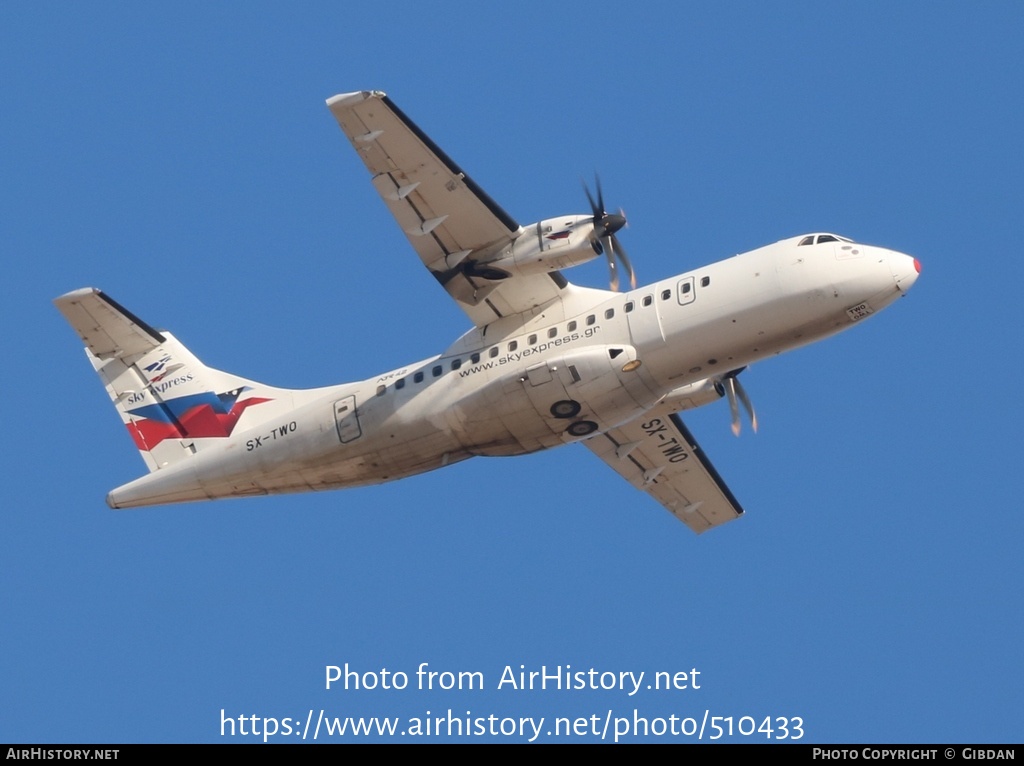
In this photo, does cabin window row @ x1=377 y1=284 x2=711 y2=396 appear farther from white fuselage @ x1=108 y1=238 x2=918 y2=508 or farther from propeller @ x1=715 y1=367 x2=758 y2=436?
propeller @ x1=715 y1=367 x2=758 y2=436

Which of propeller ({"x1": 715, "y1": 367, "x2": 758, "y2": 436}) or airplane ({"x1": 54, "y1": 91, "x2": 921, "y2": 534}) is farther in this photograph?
propeller ({"x1": 715, "y1": 367, "x2": 758, "y2": 436})

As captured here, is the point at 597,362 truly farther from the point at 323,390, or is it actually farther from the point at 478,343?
the point at 323,390

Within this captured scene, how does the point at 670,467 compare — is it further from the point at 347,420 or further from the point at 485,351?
the point at 347,420

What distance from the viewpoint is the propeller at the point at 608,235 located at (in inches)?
925

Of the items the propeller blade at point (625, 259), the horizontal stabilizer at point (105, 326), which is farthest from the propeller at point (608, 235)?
the horizontal stabilizer at point (105, 326)

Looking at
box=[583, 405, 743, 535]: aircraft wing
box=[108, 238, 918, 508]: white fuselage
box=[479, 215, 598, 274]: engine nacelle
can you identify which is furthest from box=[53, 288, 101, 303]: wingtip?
box=[583, 405, 743, 535]: aircraft wing

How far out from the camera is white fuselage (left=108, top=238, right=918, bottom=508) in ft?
74.9

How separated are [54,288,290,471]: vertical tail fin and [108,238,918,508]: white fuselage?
0.72m

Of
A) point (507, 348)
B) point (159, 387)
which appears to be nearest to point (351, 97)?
point (507, 348)

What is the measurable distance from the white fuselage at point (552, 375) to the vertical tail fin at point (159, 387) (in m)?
0.72

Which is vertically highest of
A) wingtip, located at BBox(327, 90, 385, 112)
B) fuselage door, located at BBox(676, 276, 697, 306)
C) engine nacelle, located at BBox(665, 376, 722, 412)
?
wingtip, located at BBox(327, 90, 385, 112)

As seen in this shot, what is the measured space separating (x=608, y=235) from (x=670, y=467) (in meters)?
5.53

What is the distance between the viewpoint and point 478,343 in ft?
80.7

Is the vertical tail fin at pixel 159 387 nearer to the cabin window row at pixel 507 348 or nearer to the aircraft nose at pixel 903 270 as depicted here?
the cabin window row at pixel 507 348
